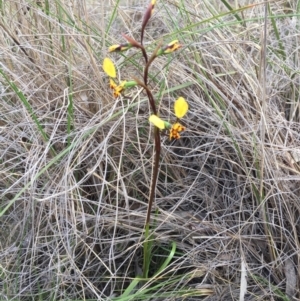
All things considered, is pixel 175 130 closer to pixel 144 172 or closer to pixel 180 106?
pixel 180 106

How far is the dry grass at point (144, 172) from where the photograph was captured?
1.15 meters

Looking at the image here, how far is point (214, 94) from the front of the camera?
1279mm

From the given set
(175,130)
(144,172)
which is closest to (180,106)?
(175,130)

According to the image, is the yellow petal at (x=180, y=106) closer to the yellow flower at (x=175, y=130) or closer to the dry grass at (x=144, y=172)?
the yellow flower at (x=175, y=130)

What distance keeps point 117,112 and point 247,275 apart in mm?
404

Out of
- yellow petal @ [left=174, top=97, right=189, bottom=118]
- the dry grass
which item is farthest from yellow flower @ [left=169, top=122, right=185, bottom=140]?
the dry grass

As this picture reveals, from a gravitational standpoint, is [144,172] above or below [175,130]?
below

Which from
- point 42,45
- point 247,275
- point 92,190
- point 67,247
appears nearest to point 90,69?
point 42,45

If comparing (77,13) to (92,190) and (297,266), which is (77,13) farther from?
(297,266)

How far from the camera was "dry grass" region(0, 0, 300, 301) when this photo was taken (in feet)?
3.78

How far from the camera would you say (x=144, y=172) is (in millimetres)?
1196

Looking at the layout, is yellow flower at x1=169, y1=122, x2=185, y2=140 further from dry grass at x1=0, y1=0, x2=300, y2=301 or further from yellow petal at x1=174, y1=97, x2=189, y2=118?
dry grass at x1=0, y1=0, x2=300, y2=301

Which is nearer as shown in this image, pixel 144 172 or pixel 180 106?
pixel 180 106

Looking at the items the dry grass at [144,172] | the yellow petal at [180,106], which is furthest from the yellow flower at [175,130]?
the dry grass at [144,172]
